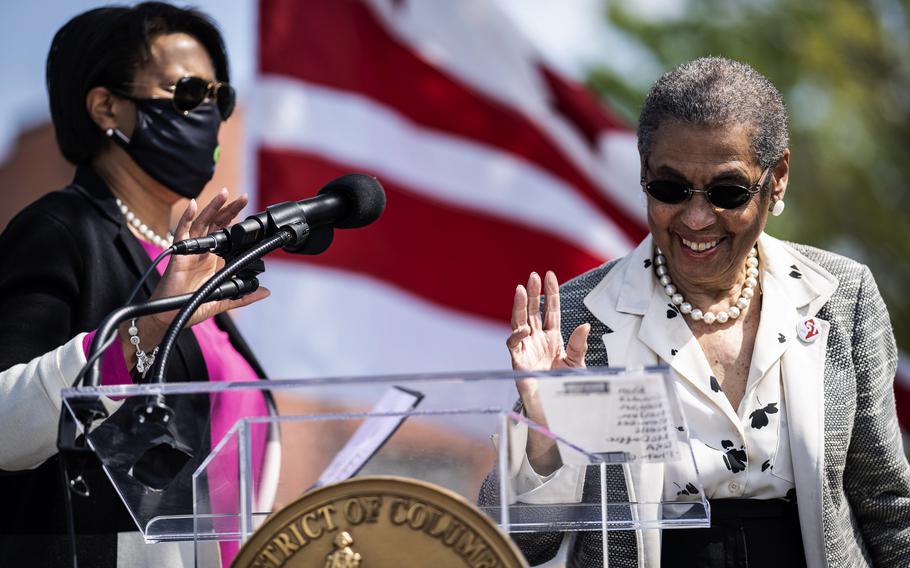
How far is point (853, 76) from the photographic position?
14.7m

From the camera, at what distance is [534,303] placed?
2.72 meters

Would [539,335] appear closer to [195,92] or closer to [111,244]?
[111,244]

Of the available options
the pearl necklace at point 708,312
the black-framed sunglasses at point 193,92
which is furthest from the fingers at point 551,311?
the black-framed sunglasses at point 193,92

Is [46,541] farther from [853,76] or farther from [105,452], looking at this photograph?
[853,76]

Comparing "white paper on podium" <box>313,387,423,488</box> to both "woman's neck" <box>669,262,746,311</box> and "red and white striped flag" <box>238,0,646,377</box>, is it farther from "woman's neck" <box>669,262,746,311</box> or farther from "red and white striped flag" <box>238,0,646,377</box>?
"red and white striped flag" <box>238,0,646,377</box>

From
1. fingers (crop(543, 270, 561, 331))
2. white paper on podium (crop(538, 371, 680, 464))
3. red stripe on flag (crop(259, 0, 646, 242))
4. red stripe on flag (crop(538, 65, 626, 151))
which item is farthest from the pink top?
red stripe on flag (crop(538, 65, 626, 151))

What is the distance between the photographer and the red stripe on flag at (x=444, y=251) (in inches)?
241

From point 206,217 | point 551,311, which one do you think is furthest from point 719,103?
point 206,217

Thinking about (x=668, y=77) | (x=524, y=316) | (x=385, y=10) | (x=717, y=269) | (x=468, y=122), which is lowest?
(x=524, y=316)

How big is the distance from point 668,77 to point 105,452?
1.60 metres

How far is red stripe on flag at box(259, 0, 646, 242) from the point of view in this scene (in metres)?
6.00

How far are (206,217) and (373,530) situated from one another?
934 millimetres

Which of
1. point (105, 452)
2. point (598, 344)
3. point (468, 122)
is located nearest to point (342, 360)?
point (468, 122)

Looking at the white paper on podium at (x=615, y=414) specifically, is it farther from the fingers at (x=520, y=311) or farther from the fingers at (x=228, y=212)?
the fingers at (x=228, y=212)
